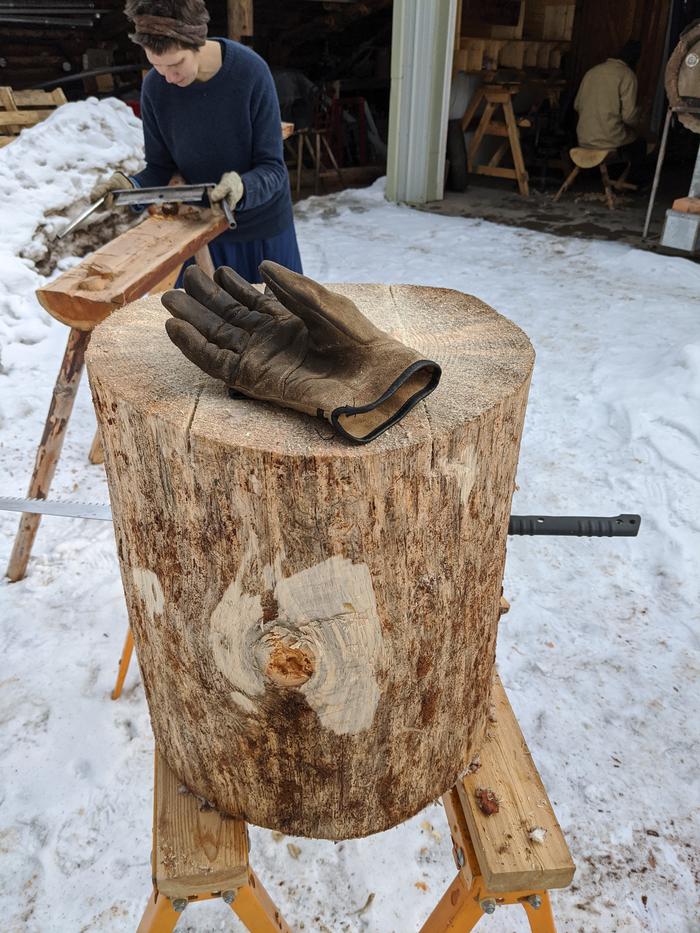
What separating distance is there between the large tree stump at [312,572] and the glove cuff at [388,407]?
0.03m

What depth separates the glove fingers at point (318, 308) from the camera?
1118 millimetres

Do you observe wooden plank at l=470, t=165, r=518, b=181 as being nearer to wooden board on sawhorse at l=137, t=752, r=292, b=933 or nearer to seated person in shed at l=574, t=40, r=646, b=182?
seated person in shed at l=574, t=40, r=646, b=182

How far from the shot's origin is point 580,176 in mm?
9797

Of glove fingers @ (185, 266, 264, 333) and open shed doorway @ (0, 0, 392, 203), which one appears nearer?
glove fingers @ (185, 266, 264, 333)

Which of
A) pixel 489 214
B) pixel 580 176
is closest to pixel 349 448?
pixel 489 214

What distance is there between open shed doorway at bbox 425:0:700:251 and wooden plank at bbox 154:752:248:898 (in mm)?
6757

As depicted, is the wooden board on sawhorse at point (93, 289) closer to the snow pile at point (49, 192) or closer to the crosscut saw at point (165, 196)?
the crosscut saw at point (165, 196)

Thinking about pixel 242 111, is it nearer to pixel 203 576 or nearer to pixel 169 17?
pixel 169 17

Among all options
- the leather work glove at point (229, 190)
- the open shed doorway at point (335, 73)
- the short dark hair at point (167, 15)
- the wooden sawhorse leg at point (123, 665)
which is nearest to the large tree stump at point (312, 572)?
the wooden sawhorse leg at point (123, 665)

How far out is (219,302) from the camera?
4.40 ft

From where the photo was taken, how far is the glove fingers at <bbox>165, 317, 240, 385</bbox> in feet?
3.87

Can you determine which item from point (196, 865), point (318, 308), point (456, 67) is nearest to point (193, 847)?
point (196, 865)

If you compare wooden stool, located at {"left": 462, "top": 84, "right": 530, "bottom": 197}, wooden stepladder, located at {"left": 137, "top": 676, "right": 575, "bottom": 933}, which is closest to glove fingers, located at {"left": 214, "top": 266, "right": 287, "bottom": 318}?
wooden stepladder, located at {"left": 137, "top": 676, "right": 575, "bottom": 933}

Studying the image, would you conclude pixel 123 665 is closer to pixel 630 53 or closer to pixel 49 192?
pixel 49 192
